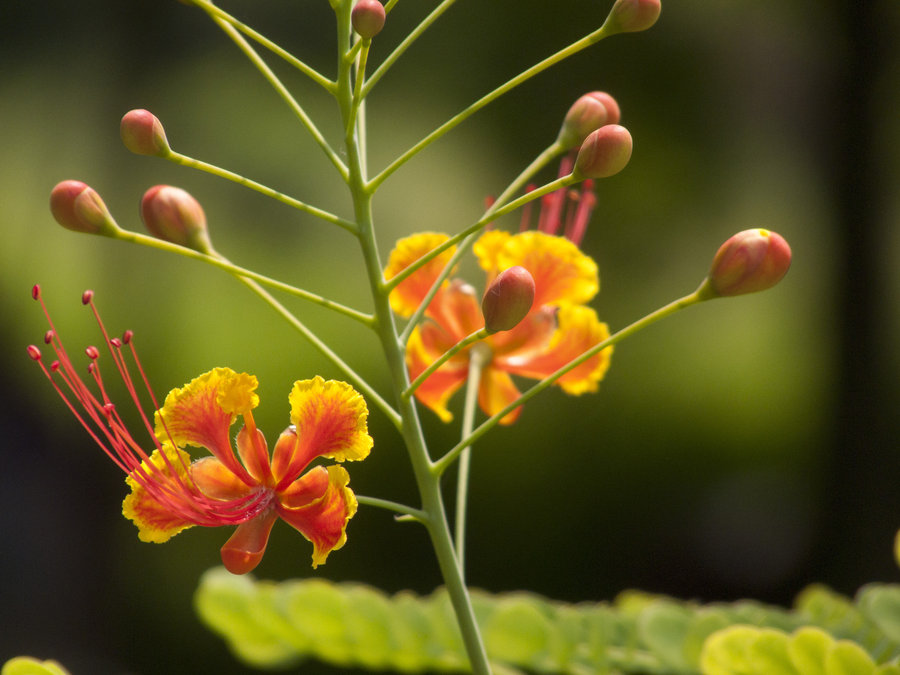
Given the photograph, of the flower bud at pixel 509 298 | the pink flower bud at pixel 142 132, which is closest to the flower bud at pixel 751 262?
the flower bud at pixel 509 298

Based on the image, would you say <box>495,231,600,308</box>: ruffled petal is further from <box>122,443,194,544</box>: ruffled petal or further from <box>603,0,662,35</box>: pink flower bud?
<box>122,443,194,544</box>: ruffled petal

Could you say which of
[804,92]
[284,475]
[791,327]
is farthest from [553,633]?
[804,92]

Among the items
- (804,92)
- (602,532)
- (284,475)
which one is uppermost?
(804,92)

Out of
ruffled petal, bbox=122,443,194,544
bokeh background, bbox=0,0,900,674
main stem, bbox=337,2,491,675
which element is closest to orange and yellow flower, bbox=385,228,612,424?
main stem, bbox=337,2,491,675

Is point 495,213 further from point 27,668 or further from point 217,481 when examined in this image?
point 27,668

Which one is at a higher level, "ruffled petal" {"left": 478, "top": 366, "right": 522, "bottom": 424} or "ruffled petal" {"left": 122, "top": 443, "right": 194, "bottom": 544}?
"ruffled petal" {"left": 478, "top": 366, "right": 522, "bottom": 424}

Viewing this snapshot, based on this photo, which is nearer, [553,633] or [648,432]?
[553,633]

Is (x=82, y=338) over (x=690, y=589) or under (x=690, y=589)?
over

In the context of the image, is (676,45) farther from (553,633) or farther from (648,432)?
(553,633)
